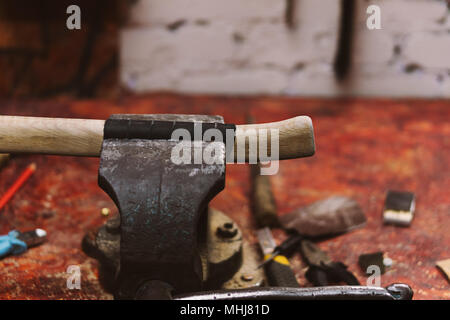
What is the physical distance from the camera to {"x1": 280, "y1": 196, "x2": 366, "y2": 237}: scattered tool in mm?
1016

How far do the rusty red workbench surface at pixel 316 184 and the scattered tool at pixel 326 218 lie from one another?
1.1 inches

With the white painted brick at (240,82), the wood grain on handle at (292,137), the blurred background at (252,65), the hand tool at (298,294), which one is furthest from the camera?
the white painted brick at (240,82)

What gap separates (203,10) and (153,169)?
4.92 ft

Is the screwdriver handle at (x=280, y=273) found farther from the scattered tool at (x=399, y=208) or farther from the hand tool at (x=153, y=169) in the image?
the scattered tool at (x=399, y=208)

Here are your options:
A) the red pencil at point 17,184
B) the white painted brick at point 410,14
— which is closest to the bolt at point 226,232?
the red pencil at point 17,184

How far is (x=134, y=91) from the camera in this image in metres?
2.15

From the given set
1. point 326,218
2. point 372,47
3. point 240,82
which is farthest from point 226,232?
point 372,47

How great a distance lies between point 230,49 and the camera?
208cm

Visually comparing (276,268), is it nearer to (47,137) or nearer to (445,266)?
(445,266)

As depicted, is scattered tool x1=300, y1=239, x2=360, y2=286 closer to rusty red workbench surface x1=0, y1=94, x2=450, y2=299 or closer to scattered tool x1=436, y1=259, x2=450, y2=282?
rusty red workbench surface x1=0, y1=94, x2=450, y2=299

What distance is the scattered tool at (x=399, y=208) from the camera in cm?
105
